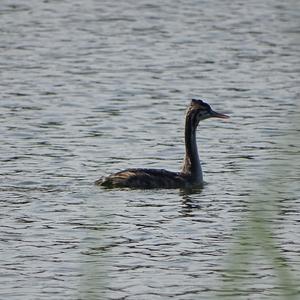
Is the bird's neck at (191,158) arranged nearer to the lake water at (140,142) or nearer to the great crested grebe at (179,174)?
the great crested grebe at (179,174)

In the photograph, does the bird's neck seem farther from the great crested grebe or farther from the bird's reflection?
the bird's reflection

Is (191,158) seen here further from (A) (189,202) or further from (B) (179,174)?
(A) (189,202)

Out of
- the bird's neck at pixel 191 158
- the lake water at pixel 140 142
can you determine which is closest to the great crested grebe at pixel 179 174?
the bird's neck at pixel 191 158

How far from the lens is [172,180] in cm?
1573

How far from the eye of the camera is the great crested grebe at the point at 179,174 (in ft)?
50.3

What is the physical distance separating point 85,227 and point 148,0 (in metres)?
20.0

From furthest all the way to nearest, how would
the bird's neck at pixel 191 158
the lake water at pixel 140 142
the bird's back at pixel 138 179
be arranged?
the bird's neck at pixel 191 158, the bird's back at pixel 138 179, the lake water at pixel 140 142

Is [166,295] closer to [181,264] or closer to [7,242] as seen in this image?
[181,264]

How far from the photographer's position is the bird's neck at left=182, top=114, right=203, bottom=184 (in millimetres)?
15938

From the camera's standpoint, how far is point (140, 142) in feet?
59.9

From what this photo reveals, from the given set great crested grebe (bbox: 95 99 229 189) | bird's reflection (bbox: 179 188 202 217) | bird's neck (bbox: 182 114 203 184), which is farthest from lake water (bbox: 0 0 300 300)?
bird's neck (bbox: 182 114 203 184)

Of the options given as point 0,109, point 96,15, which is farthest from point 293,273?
point 96,15

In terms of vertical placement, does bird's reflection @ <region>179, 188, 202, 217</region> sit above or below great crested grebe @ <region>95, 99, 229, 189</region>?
below

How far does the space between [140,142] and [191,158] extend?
2032 millimetres
